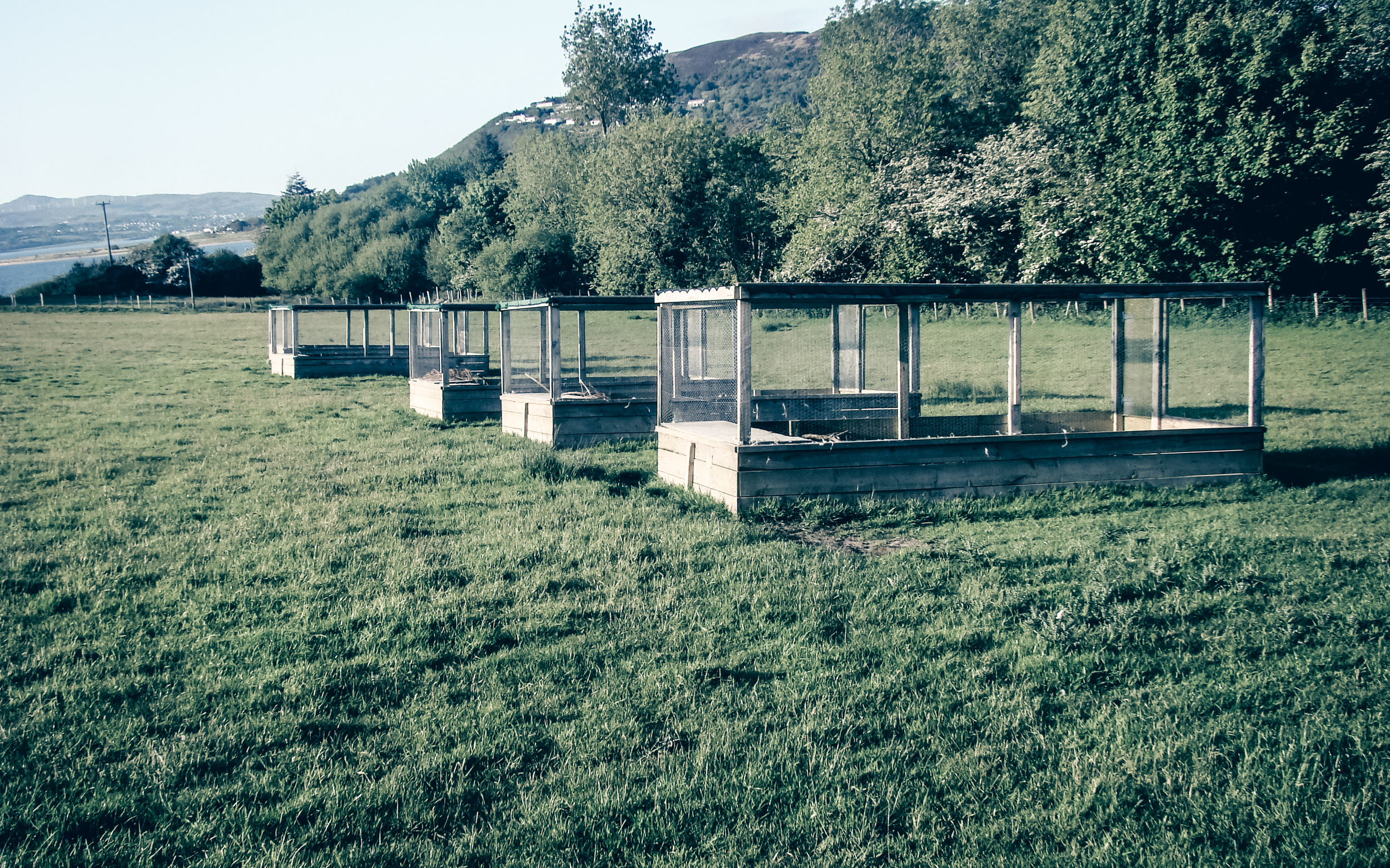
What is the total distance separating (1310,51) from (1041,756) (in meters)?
29.4

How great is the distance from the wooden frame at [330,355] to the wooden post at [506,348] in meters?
11.2

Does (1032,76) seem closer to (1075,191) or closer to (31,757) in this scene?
(1075,191)

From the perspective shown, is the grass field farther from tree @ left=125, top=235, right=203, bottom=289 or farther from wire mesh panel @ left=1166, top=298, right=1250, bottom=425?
tree @ left=125, top=235, right=203, bottom=289

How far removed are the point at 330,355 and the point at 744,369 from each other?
74.9 feet

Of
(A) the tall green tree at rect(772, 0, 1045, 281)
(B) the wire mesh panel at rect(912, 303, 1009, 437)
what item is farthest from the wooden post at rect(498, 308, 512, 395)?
(A) the tall green tree at rect(772, 0, 1045, 281)

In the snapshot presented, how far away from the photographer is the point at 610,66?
2559 inches

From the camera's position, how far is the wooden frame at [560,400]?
13.4 m

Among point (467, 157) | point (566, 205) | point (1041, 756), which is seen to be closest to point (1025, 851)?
point (1041, 756)

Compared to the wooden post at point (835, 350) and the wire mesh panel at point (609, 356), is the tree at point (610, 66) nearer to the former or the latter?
the wire mesh panel at point (609, 356)

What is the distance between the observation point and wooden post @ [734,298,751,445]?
8.85 metres

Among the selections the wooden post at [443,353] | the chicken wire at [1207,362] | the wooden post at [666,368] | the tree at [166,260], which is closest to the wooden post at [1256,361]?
the chicken wire at [1207,362]

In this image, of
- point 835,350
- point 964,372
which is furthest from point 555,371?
point 964,372

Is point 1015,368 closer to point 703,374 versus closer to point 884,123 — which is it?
point 703,374

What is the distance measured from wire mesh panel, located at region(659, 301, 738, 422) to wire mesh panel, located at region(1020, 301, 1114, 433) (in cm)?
397
